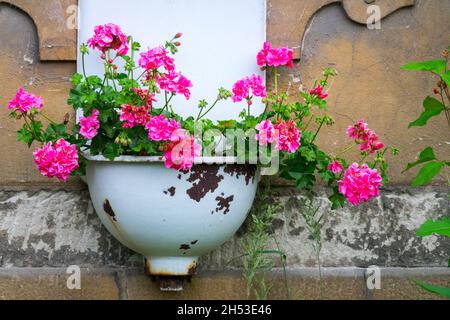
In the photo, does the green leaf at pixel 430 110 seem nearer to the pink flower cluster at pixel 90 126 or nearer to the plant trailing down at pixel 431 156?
the plant trailing down at pixel 431 156

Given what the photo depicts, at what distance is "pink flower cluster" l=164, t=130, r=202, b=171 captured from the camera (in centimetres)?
199

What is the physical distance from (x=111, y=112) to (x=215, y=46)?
1.60ft

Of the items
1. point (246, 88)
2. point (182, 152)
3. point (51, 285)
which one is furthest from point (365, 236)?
point (51, 285)

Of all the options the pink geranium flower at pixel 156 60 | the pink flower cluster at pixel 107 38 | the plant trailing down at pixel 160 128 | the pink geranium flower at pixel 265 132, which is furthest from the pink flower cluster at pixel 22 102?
the pink geranium flower at pixel 265 132

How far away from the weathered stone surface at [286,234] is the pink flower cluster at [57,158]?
364 millimetres

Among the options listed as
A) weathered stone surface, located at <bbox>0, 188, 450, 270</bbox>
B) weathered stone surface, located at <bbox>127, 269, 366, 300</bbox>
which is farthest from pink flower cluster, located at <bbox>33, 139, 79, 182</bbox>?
weathered stone surface, located at <bbox>127, 269, 366, 300</bbox>

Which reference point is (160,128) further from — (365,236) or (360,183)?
(365,236)

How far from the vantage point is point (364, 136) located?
2.22 metres

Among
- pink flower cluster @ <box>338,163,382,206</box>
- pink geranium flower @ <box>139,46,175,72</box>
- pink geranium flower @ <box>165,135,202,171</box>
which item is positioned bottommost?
pink flower cluster @ <box>338,163,382,206</box>

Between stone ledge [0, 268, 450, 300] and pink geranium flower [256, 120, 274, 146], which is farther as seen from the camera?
stone ledge [0, 268, 450, 300]

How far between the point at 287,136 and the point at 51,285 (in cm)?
93

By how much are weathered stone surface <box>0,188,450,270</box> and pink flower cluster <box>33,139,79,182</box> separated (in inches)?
14.3

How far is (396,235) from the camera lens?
2410 millimetres

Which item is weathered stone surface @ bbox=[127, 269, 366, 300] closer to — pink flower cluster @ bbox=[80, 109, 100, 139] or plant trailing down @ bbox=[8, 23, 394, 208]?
plant trailing down @ bbox=[8, 23, 394, 208]
